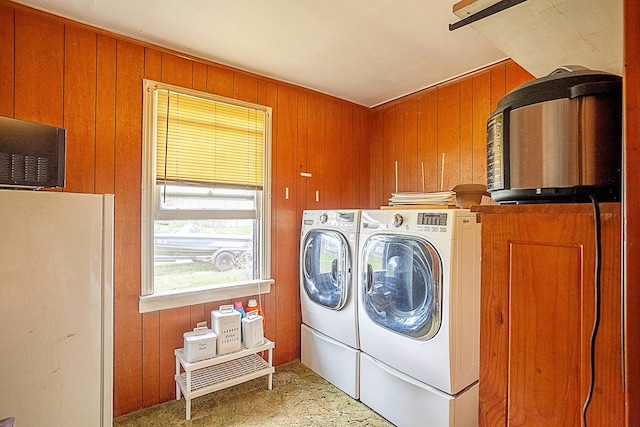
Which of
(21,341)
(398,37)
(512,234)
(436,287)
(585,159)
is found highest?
(398,37)

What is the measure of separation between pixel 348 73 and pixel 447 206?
4.05 feet

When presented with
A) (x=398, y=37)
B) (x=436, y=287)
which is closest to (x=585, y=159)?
(x=436, y=287)

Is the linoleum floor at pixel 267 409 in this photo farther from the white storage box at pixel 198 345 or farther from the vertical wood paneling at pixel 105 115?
the vertical wood paneling at pixel 105 115

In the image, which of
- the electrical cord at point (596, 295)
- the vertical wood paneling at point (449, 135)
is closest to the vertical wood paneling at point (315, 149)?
the vertical wood paneling at point (449, 135)

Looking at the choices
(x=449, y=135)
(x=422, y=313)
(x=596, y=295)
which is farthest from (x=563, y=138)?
(x=449, y=135)

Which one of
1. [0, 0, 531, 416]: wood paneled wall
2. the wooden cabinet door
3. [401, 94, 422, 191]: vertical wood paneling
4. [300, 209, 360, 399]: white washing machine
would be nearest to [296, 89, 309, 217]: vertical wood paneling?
[0, 0, 531, 416]: wood paneled wall

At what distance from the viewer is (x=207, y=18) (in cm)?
178

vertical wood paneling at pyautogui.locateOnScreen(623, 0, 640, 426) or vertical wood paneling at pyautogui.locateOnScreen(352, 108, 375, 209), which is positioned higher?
vertical wood paneling at pyautogui.locateOnScreen(352, 108, 375, 209)

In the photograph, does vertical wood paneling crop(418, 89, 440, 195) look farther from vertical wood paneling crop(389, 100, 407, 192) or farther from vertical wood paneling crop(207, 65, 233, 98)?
vertical wood paneling crop(207, 65, 233, 98)

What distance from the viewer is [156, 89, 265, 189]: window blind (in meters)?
2.15

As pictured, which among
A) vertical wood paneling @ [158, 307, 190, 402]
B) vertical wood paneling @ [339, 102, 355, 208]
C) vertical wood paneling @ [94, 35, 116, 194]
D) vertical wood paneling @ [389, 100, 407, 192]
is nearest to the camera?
vertical wood paneling @ [94, 35, 116, 194]

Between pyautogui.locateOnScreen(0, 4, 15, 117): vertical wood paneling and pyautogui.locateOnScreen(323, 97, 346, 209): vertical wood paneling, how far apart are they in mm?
2047

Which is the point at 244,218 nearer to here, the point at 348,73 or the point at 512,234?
the point at 348,73

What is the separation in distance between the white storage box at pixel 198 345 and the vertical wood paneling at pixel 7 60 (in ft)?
5.17
